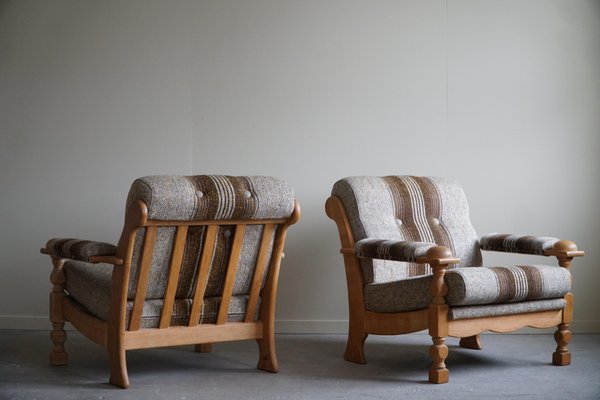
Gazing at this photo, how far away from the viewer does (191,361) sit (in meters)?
3.66

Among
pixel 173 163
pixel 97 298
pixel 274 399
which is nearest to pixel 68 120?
pixel 173 163

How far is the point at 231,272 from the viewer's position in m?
3.28

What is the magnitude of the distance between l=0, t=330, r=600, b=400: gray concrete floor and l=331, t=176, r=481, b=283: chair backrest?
1.49 ft

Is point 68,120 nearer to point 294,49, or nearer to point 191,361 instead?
point 294,49

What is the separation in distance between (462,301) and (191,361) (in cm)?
129

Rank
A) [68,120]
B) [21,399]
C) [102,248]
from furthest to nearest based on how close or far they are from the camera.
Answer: [68,120], [102,248], [21,399]

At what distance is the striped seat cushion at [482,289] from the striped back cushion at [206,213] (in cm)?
57

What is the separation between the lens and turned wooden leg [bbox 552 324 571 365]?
358cm

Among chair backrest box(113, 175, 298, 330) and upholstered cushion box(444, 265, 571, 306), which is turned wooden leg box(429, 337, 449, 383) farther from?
chair backrest box(113, 175, 298, 330)

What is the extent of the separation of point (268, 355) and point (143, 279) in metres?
0.69

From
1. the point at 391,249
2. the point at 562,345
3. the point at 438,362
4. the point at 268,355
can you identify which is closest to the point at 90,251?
the point at 268,355

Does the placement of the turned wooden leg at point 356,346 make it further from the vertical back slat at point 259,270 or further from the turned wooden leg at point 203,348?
the turned wooden leg at point 203,348

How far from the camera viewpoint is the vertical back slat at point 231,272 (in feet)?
10.6

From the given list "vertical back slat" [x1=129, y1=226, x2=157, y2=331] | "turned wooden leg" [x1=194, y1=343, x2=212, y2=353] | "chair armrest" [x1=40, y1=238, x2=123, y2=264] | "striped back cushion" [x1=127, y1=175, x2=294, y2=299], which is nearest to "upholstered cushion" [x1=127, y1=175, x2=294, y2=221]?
"striped back cushion" [x1=127, y1=175, x2=294, y2=299]
